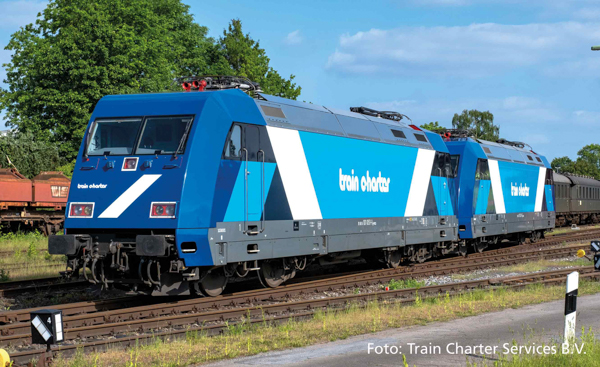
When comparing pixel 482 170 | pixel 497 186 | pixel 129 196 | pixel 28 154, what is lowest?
pixel 129 196

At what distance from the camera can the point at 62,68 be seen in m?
38.6

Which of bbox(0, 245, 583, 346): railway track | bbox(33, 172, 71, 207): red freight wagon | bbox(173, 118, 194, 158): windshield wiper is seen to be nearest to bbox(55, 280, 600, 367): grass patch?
bbox(0, 245, 583, 346): railway track

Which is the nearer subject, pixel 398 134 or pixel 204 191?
pixel 204 191

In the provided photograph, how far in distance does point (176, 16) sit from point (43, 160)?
2091 cm

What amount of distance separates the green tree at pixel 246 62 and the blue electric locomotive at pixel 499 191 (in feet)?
74.8

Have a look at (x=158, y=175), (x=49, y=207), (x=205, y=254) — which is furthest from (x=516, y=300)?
(x=49, y=207)

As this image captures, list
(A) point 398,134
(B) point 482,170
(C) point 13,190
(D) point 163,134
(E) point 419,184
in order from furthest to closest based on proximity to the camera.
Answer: (C) point 13,190, (B) point 482,170, (E) point 419,184, (A) point 398,134, (D) point 163,134

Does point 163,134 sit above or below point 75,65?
below

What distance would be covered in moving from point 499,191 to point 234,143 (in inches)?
632

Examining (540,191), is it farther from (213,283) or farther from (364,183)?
(213,283)

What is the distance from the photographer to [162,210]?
38.0ft

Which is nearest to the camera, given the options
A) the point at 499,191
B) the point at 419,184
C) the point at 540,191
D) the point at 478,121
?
the point at 419,184

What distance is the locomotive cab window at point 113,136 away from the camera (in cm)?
1241

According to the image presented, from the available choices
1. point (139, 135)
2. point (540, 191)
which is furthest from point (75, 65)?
point (139, 135)
